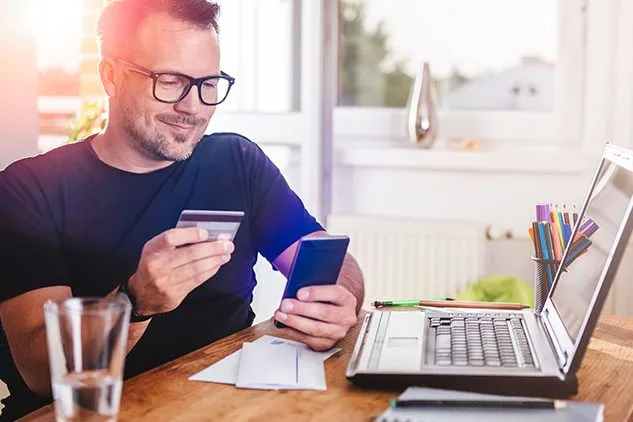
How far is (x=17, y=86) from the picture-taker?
1928 millimetres

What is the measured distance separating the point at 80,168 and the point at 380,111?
1.58m

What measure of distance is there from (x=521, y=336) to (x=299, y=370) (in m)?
0.33

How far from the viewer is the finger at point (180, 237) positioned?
131cm

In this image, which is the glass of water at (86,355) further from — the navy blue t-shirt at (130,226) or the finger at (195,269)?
the navy blue t-shirt at (130,226)

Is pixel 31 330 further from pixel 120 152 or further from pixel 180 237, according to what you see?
pixel 120 152

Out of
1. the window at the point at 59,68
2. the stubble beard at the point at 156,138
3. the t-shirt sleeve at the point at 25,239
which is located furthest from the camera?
the window at the point at 59,68

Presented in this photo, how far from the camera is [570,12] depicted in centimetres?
290

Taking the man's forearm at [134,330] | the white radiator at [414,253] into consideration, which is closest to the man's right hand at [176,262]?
the man's forearm at [134,330]

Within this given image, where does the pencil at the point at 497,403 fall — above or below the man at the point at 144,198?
below

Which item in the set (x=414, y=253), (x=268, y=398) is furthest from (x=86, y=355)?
(x=414, y=253)

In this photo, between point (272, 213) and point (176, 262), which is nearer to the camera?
point (176, 262)

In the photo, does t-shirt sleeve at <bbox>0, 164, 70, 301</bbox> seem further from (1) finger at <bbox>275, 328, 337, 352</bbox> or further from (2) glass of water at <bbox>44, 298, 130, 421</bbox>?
(2) glass of water at <bbox>44, 298, 130, 421</bbox>

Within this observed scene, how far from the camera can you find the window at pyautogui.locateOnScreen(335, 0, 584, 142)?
296cm

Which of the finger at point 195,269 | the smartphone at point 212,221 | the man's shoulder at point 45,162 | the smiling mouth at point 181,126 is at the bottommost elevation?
the finger at point 195,269
